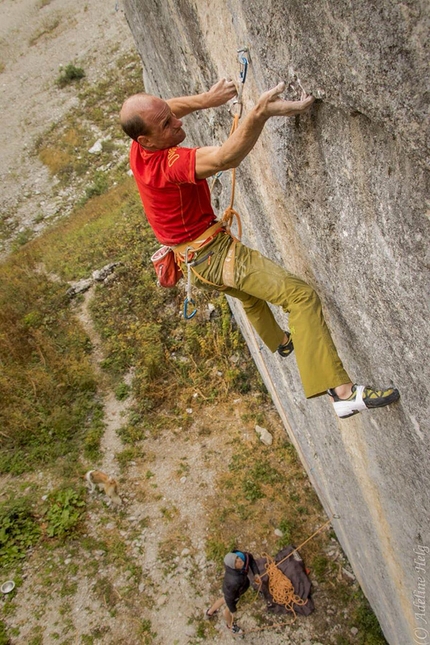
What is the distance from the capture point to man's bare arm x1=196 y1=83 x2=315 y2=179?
2.54 m

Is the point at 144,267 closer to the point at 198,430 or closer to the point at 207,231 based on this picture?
the point at 198,430

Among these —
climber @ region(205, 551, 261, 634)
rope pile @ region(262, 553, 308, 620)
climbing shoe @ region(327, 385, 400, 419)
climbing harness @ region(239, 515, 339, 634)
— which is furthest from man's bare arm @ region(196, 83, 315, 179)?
rope pile @ region(262, 553, 308, 620)

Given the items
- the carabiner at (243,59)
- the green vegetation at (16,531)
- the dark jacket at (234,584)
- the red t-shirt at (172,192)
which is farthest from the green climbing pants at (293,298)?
the green vegetation at (16,531)

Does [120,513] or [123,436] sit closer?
[120,513]

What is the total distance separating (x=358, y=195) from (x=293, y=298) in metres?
1.07

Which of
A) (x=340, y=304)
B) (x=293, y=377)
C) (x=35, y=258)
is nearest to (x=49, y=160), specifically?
(x=35, y=258)

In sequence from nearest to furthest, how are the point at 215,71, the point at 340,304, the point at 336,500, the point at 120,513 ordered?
the point at 340,304
the point at 215,71
the point at 336,500
the point at 120,513

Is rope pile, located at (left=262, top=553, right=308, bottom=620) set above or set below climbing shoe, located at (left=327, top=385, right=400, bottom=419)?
below

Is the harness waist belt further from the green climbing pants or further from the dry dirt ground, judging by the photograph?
the dry dirt ground

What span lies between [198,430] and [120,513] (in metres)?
2.07

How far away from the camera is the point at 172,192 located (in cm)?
348

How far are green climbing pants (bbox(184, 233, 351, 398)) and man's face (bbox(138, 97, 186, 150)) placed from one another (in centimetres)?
91

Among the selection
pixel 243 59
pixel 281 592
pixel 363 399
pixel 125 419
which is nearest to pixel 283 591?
pixel 281 592

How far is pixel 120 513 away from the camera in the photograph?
27.3 feet
